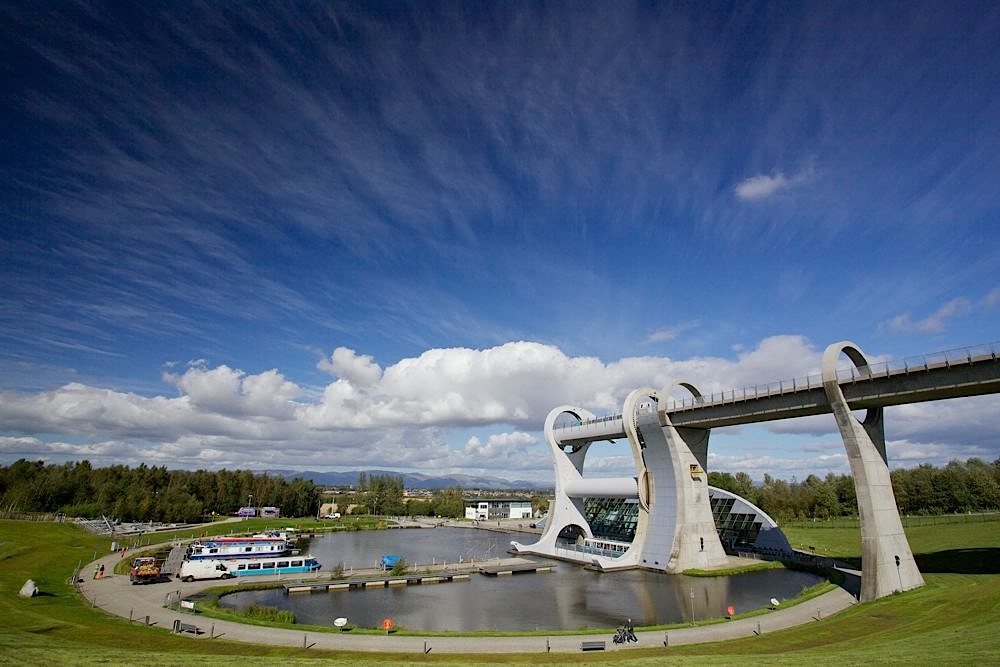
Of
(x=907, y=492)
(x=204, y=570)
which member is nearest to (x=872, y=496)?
(x=204, y=570)

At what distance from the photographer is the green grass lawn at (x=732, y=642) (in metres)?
19.1

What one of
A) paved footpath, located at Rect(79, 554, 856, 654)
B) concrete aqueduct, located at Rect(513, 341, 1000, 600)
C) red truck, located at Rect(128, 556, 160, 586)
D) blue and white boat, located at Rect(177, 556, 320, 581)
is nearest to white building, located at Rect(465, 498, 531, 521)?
concrete aqueduct, located at Rect(513, 341, 1000, 600)

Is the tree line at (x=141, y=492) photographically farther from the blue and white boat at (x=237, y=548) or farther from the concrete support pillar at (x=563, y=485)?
the concrete support pillar at (x=563, y=485)

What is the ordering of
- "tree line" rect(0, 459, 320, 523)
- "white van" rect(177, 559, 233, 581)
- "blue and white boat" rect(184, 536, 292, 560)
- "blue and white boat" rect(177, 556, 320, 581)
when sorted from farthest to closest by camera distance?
"tree line" rect(0, 459, 320, 523), "blue and white boat" rect(184, 536, 292, 560), "blue and white boat" rect(177, 556, 320, 581), "white van" rect(177, 559, 233, 581)

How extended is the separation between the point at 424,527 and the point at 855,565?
8316 centimetres

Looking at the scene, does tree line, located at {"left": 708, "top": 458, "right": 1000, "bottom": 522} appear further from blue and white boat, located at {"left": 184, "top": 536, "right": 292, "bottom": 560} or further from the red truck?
the red truck

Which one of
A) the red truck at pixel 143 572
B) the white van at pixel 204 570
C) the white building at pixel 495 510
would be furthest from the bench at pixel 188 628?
the white building at pixel 495 510

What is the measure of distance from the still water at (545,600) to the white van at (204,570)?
19.2ft

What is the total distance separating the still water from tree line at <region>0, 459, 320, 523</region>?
71.1 metres

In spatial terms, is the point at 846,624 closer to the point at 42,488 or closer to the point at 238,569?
the point at 238,569

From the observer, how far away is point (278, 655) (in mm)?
25422

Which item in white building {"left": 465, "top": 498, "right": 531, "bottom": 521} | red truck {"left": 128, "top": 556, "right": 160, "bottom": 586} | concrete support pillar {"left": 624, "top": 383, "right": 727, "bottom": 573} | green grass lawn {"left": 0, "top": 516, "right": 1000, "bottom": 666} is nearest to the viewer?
green grass lawn {"left": 0, "top": 516, "right": 1000, "bottom": 666}

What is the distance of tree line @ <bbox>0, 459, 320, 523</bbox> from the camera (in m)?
98.0

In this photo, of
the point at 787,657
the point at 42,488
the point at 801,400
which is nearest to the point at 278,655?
the point at 787,657
